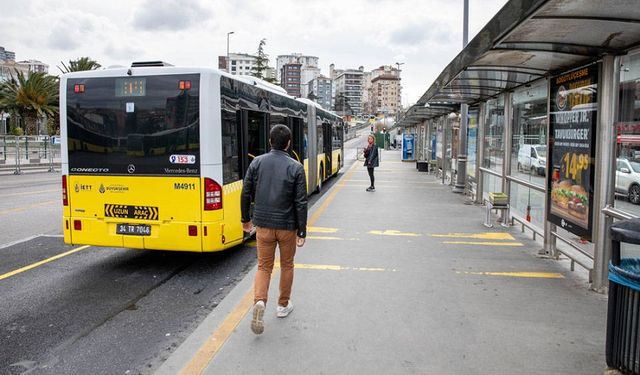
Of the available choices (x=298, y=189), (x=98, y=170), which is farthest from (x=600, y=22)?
(x=98, y=170)

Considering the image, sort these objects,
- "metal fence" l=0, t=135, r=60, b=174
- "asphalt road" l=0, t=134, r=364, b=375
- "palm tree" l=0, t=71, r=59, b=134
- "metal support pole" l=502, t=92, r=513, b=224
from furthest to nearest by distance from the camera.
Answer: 1. "palm tree" l=0, t=71, r=59, b=134
2. "metal fence" l=0, t=135, r=60, b=174
3. "metal support pole" l=502, t=92, r=513, b=224
4. "asphalt road" l=0, t=134, r=364, b=375

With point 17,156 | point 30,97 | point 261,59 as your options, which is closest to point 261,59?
point 261,59

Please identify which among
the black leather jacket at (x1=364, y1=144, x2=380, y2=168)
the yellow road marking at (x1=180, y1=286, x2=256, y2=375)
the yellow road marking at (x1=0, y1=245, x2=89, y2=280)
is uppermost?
the black leather jacket at (x1=364, y1=144, x2=380, y2=168)

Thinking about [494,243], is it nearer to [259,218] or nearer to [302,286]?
[302,286]

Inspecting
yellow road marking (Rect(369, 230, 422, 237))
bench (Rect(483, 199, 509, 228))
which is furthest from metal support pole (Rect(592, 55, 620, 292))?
bench (Rect(483, 199, 509, 228))

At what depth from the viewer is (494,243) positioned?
8.62 meters

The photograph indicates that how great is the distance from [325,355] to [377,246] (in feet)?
13.9

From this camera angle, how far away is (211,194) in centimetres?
662

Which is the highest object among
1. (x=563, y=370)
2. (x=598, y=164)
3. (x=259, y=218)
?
(x=598, y=164)

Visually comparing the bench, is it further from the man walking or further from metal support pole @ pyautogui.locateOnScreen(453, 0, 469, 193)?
the man walking

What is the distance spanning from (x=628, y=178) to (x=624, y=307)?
252 cm

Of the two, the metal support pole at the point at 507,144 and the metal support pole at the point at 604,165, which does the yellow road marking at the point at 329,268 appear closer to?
the metal support pole at the point at 604,165

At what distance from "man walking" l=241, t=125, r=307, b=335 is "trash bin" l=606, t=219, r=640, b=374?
2.45 m

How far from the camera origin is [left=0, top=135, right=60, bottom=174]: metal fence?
26750 mm
